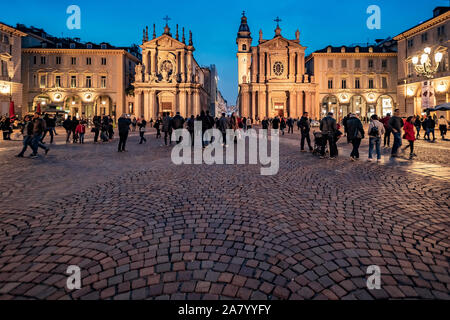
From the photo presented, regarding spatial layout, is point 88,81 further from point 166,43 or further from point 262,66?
point 262,66

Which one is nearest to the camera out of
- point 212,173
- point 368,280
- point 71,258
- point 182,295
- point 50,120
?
point 182,295

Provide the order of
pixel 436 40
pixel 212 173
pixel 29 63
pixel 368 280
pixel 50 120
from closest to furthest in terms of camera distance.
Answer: pixel 368 280 → pixel 212 173 → pixel 50 120 → pixel 436 40 → pixel 29 63

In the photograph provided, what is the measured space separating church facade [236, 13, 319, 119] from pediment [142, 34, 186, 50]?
1569 cm

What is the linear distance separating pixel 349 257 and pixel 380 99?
62146mm

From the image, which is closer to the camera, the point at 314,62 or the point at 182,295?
the point at 182,295

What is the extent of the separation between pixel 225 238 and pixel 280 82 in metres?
56.6

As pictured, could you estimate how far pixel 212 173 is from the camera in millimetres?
7766

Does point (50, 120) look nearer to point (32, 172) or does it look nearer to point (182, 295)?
point (32, 172)

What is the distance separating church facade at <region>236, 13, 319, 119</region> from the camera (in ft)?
184

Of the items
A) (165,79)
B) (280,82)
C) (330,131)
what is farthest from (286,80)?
(330,131)

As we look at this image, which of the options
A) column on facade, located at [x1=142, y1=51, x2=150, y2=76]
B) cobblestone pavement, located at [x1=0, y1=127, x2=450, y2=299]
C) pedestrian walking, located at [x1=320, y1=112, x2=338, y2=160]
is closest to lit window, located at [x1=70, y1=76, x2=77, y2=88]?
column on facade, located at [x1=142, y1=51, x2=150, y2=76]

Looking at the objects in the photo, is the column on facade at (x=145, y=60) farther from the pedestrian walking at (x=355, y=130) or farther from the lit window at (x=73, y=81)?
the pedestrian walking at (x=355, y=130)

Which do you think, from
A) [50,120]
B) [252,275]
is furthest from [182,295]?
[50,120]

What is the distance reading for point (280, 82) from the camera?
5641 centimetres
